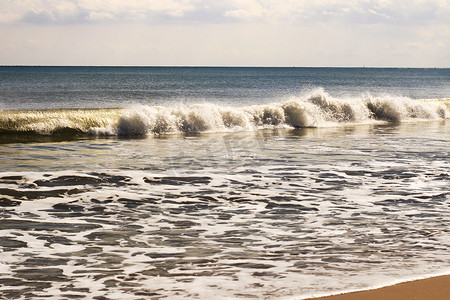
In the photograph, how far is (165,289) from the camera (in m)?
4.73

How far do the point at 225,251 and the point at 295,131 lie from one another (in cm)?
1457

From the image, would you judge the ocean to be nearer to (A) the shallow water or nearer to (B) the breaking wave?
(A) the shallow water

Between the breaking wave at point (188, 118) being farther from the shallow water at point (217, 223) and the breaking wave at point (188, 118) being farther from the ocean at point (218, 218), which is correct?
the shallow water at point (217, 223)

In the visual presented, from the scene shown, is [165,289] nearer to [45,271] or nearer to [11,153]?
[45,271]

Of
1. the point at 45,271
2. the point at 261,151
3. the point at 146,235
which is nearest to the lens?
the point at 45,271

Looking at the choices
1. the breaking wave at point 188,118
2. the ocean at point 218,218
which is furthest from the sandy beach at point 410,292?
the breaking wave at point 188,118

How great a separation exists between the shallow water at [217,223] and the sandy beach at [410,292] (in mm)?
177

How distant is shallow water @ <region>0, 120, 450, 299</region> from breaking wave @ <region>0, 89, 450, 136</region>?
6283 mm

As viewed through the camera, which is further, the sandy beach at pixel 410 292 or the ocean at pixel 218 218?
the ocean at pixel 218 218

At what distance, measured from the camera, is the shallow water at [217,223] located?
16.3ft

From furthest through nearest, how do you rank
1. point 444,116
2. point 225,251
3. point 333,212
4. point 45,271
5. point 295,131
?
1. point 444,116
2. point 295,131
3. point 333,212
4. point 225,251
5. point 45,271

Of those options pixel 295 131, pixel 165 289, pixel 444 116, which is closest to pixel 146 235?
pixel 165 289

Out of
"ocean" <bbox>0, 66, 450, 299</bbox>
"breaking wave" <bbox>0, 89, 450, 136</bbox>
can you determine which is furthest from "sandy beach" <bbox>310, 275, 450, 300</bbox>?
"breaking wave" <bbox>0, 89, 450, 136</bbox>

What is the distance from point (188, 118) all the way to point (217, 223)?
13616mm
